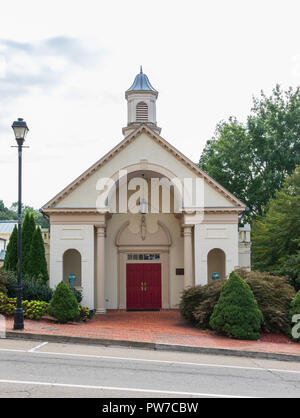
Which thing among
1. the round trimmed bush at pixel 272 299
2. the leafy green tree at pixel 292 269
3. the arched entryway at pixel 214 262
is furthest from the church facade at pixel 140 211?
A: the round trimmed bush at pixel 272 299

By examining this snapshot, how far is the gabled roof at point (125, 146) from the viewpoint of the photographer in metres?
22.3

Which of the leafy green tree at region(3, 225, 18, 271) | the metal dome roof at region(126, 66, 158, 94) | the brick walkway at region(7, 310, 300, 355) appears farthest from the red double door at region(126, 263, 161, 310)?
the metal dome roof at region(126, 66, 158, 94)

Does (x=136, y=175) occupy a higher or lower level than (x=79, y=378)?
higher

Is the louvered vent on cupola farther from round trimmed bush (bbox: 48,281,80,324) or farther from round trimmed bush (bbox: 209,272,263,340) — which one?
round trimmed bush (bbox: 209,272,263,340)

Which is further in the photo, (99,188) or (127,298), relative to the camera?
(127,298)

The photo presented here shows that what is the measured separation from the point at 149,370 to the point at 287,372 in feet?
11.4

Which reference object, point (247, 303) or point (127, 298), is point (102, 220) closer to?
point (127, 298)

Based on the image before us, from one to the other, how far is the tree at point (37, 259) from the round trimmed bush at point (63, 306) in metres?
3.80

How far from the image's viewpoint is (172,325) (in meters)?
19.4

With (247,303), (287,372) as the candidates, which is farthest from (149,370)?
(247,303)

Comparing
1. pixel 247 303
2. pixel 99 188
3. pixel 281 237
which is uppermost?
A: pixel 99 188

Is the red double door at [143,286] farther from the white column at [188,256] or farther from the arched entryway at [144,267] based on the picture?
the white column at [188,256]
